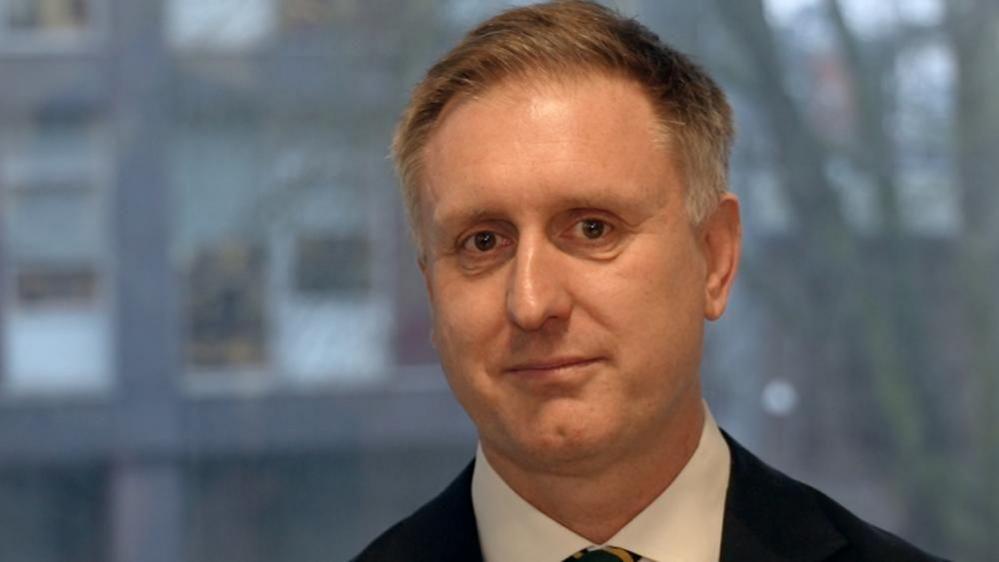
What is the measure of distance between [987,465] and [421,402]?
98cm

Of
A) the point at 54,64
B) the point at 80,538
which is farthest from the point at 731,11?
the point at 80,538

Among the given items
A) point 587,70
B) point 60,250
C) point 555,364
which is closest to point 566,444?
point 555,364

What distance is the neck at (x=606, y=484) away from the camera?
1261 mm

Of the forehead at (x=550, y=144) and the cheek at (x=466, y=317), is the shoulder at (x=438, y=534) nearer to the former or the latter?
the cheek at (x=466, y=317)

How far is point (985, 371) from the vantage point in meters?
2.87

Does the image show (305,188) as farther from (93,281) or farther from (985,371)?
(985,371)

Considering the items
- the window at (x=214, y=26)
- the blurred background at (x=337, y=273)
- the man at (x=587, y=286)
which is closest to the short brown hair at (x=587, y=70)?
the man at (x=587, y=286)

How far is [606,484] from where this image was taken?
1.26 meters

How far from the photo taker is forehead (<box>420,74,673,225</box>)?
1.22 m

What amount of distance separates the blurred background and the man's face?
57.7 inches

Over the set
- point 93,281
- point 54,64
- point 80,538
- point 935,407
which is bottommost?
point 80,538

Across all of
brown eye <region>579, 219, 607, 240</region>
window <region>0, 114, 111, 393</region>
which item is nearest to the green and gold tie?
brown eye <region>579, 219, 607, 240</region>

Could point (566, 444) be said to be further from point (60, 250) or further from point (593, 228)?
point (60, 250)

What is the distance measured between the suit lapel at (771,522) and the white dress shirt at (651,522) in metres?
0.01
